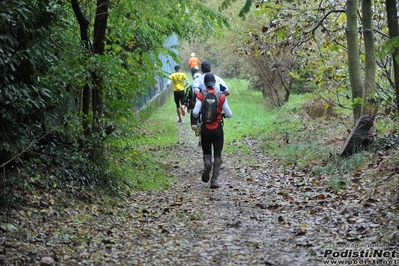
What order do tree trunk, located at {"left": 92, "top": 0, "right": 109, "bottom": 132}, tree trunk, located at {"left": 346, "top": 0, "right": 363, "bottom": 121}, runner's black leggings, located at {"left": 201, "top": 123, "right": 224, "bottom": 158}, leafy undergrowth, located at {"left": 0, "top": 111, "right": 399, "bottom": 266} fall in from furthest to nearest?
tree trunk, located at {"left": 346, "top": 0, "right": 363, "bottom": 121}, runner's black leggings, located at {"left": 201, "top": 123, "right": 224, "bottom": 158}, tree trunk, located at {"left": 92, "top": 0, "right": 109, "bottom": 132}, leafy undergrowth, located at {"left": 0, "top": 111, "right": 399, "bottom": 266}

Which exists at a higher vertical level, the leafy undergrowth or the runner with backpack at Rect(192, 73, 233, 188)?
the runner with backpack at Rect(192, 73, 233, 188)

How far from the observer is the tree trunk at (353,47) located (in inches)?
426

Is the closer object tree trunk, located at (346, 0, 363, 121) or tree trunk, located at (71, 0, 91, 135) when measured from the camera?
tree trunk, located at (71, 0, 91, 135)

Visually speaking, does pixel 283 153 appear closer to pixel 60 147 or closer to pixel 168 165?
pixel 168 165

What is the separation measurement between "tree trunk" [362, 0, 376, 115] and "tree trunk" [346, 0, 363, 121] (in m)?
0.44

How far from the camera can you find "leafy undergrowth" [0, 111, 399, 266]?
581cm

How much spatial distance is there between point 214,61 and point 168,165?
3709 cm

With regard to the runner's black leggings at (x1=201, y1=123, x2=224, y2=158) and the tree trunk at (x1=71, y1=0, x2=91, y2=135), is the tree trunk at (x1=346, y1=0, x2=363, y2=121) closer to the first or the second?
the runner's black leggings at (x1=201, y1=123, x2=224, y2=158)

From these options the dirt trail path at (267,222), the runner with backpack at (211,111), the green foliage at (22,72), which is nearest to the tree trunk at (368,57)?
the dirt trail path at (267,222)

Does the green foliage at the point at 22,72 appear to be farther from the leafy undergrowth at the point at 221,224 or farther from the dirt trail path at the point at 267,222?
the dirt trail path at the point at 267,222

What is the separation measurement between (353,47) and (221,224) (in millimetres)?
5393

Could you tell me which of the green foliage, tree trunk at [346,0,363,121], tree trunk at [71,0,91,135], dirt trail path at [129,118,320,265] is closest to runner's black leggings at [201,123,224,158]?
dirt trail path at [129,118,320,265]

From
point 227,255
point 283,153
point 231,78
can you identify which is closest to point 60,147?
point 227,255

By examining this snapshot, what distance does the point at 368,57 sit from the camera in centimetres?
1021
